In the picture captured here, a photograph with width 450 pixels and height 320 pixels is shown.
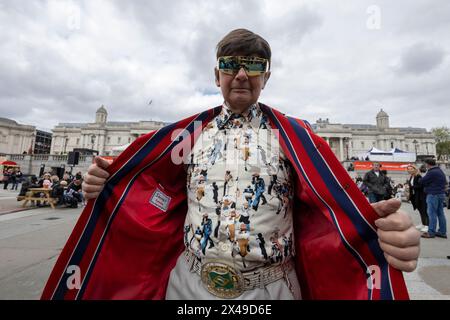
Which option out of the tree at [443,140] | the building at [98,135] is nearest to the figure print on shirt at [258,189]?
the building at [98,135]

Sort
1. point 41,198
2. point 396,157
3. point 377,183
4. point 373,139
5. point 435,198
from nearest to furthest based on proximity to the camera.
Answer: point 435,198 < point 377,183 < point 41,198 < point 396,157 < point 373,139

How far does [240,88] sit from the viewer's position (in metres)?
1.44

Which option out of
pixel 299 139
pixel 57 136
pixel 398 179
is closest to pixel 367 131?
pixel 398 179

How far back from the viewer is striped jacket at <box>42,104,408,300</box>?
123cm

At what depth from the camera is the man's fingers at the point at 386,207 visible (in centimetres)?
100

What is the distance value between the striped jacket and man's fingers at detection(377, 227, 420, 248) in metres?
0.11

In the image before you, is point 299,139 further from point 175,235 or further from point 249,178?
point 175,235

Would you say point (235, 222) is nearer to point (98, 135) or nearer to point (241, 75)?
point (241, 75)

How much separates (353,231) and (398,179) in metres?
33.1

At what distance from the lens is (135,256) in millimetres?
1553

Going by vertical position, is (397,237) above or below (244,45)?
below

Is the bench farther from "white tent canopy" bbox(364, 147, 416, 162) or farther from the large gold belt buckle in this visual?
"white tent canopy" bbox(364, 147, 416, 162)

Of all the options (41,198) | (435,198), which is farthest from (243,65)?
(41,198)

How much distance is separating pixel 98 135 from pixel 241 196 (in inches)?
3128
